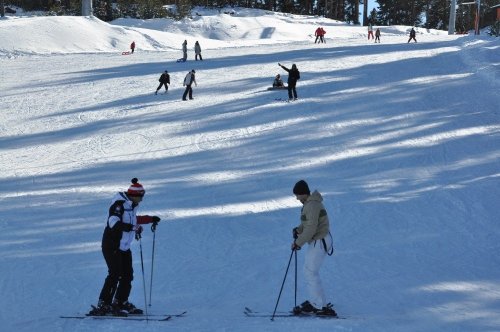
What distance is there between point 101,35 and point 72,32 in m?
2.09

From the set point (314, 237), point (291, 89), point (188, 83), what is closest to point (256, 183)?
point (314, 237)

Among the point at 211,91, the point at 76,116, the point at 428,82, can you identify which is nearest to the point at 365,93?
the point at 428,82

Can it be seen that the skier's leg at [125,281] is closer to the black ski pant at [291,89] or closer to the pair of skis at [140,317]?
the pair of skis at [140,317]

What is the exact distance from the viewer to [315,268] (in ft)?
22.4

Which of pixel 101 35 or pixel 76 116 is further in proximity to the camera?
pixel 101 35

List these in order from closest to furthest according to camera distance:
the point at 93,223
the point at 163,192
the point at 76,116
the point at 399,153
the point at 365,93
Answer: the point at 93,223, the point at 163,192, the point at 399,153, the point at 76,116, the point at 365,93

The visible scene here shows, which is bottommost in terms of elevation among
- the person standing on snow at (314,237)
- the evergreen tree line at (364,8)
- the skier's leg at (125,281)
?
the skier's leg at (125,281)

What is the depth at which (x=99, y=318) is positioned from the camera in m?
6.77

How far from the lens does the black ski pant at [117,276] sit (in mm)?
6914

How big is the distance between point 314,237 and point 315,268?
1.21ft

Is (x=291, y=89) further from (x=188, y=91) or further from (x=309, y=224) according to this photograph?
(x=309, y=224)

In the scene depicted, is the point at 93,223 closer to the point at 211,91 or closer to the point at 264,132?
the point at 264,132

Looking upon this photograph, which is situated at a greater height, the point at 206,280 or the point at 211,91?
the point at 211,91

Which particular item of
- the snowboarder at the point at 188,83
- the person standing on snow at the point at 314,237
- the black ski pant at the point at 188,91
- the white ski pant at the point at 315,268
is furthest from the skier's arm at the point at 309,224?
the black ski pant at the point at 188,91
